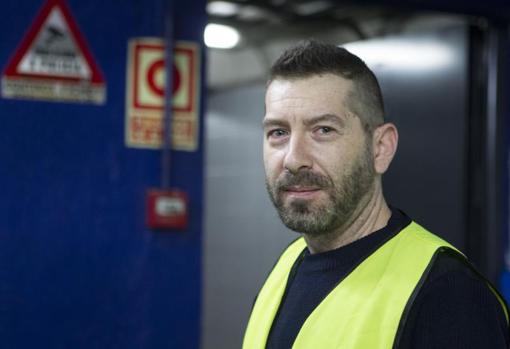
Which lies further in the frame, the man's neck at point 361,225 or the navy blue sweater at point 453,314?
the man's neck at point 361,225

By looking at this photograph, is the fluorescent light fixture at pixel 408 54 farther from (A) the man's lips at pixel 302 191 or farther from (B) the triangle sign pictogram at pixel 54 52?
(A) the man's lips at pixel 302 191

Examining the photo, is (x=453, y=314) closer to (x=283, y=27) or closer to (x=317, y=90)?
(x=317, y=90)

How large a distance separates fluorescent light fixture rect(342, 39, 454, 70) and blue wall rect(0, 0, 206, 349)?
1.11m

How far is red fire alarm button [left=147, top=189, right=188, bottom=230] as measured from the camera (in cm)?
262

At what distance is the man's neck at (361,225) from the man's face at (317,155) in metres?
0.02

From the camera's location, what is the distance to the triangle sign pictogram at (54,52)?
98.5 inches

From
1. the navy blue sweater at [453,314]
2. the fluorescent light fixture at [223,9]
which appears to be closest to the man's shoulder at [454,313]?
the navy blue sweater at [453,314]

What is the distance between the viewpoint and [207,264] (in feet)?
17.7

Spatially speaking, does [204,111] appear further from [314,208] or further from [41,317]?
[314,208]

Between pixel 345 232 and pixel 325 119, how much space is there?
229mm

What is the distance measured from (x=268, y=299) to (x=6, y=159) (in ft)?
3.82

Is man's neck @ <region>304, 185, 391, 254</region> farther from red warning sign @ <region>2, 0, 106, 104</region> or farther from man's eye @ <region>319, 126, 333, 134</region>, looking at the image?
red warning sign @ <region>2, 0, 106, 104</region>

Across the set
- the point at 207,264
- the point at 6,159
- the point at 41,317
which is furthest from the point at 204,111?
the point at 207,264

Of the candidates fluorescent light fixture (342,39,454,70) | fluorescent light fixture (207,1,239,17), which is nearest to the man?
fluorescent light fixture (342,39,454,70)
